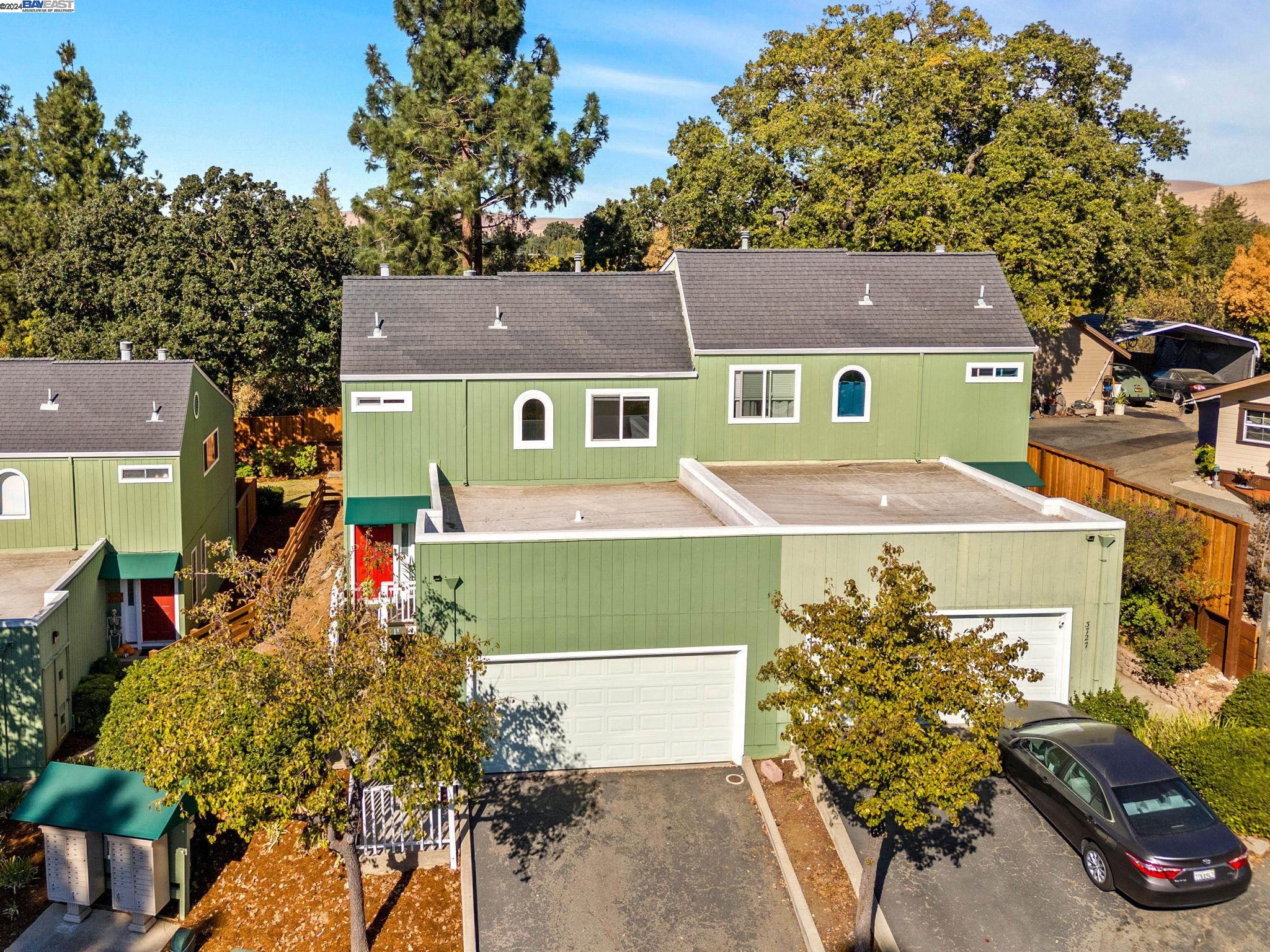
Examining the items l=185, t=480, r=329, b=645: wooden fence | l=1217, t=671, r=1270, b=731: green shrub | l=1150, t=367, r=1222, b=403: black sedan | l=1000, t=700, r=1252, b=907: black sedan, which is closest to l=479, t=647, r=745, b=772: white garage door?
l=185, t=480, r=329, b=645: wooden fence

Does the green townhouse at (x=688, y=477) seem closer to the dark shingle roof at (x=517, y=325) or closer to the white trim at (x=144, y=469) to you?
the dark shingle roof at (x=517, y=325)

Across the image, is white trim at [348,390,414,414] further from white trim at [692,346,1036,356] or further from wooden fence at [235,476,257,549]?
wooden fence at [235,476,257,549]

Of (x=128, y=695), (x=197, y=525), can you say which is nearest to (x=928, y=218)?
(x=197, y=525)

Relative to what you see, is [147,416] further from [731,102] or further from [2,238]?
[731,102]

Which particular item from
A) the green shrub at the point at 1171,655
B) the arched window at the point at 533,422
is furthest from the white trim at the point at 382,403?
the green shrub at the point at 1171,655

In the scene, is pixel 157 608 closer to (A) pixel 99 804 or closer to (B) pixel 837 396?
(A) pixel 99 804

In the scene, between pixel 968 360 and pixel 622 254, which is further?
pixel 622 254
